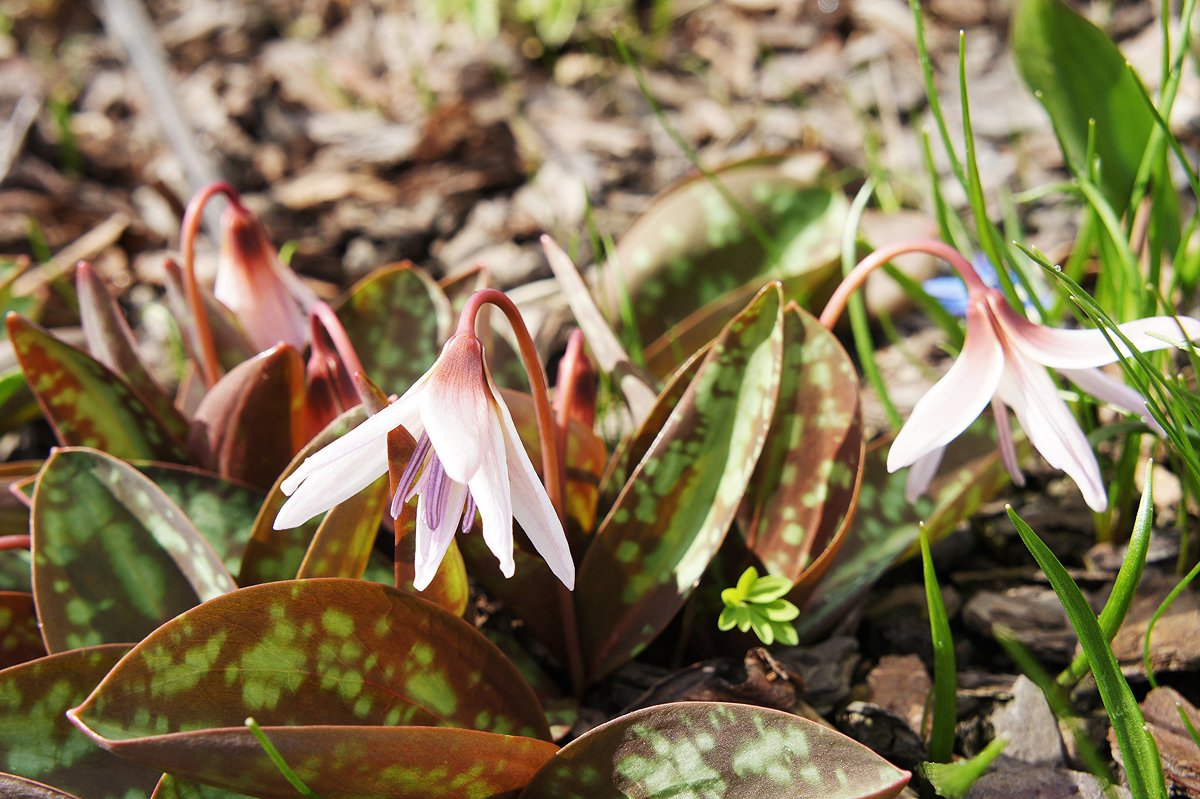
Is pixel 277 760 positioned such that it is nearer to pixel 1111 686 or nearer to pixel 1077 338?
pixel 1111 686

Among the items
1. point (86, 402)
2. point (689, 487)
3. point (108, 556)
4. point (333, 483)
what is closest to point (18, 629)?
point (108, 556)

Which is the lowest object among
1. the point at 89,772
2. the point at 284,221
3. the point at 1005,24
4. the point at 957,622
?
the point at 957,622

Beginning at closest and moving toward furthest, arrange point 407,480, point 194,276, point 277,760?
1. point 277,760
2. point 407,480
3. point 194,276

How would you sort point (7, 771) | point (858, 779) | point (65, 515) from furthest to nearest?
point (65, 515)
point (7, 771)
point (858, 779)

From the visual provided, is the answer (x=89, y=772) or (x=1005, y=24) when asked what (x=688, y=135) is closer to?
(x=1005, y=24)

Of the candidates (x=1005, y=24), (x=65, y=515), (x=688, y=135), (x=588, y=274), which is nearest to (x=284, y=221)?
(x=588, y=274)

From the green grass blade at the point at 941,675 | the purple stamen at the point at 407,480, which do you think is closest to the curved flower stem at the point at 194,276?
the purple stamen at the point at 407,480
